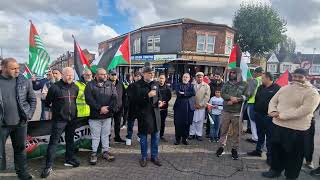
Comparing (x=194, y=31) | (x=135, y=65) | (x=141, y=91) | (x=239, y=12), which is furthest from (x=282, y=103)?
(x=239, y=12)

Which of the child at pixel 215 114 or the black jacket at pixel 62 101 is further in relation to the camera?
the child at pixel 215 114

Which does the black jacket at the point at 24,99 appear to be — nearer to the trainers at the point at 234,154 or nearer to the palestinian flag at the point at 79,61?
the palestinian flag at the point at 79,61

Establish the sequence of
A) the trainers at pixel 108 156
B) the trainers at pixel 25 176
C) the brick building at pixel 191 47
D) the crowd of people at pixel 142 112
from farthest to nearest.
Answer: the brick building at pixel 191 47
the trainers at pixel 108 156
the trainers at pixel 25 176
the crowd of people at pixel 142 112

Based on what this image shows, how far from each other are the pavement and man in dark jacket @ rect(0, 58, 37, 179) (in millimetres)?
539

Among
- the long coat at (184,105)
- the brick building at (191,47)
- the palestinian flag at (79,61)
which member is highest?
the brick building at (191,47)

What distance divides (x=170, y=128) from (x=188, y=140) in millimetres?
1636

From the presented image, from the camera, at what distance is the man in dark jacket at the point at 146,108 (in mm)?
5395

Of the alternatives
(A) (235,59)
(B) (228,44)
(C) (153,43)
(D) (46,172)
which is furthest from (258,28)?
(D) (46,172)

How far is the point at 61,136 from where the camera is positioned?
5367 mm

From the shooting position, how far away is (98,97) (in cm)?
531

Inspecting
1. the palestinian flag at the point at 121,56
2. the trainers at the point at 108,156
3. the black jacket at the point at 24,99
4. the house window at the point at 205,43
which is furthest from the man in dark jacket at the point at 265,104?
the house window at the point at 205,43

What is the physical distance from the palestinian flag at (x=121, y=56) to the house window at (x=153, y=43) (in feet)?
68.3

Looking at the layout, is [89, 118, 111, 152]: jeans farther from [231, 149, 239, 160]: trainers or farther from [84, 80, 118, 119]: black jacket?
[231, 149, 239, 160]: trainers

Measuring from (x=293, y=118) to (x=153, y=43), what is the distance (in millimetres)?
24434
